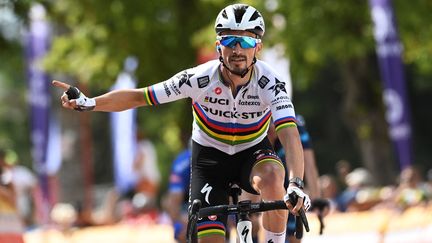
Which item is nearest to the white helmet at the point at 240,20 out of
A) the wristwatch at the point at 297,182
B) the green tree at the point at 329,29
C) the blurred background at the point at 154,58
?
the wristwatch at the point at 297,182

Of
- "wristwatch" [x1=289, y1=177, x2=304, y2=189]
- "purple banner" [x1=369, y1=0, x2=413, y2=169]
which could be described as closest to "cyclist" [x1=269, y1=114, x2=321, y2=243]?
"wristwatch" [x1=289, y1=177, x2=304, y2=189]

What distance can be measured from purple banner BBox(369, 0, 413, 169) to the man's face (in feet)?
35.2

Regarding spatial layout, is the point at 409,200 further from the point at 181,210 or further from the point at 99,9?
the point at 99,9

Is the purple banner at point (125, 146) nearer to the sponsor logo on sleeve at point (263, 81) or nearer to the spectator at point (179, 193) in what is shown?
the spectator at point (179, 193)

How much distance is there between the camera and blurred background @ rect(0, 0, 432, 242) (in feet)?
61.9

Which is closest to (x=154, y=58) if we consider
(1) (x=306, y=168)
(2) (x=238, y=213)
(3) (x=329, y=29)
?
(3) (x=329, y=29)

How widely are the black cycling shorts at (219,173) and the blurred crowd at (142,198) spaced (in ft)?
9.63

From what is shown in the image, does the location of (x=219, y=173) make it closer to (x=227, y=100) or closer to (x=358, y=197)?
(x=227, y=100)

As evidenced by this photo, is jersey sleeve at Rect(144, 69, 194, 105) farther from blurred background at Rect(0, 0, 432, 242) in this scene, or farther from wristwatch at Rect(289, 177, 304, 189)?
blurred background at Rect(0, 0, 432, 242)

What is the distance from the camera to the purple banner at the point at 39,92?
23.7 metres

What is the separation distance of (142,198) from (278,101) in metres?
12.5

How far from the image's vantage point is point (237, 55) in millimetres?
8086

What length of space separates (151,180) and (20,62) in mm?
4761

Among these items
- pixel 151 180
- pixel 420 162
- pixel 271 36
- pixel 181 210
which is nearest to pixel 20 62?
pixel 151 180
